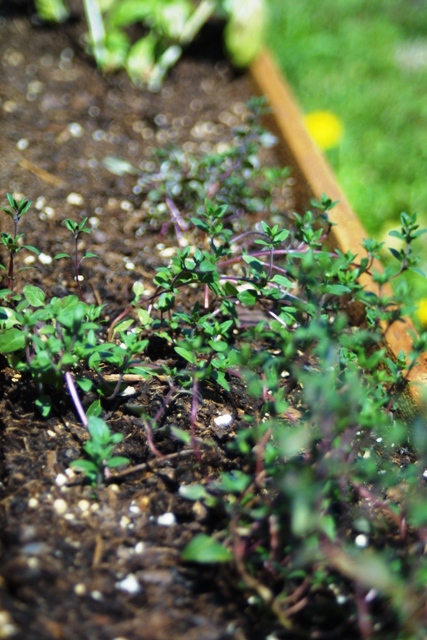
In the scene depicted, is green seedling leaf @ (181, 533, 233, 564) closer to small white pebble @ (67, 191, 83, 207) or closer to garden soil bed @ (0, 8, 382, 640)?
garden soil bed @ (0, 8, 382, 640)

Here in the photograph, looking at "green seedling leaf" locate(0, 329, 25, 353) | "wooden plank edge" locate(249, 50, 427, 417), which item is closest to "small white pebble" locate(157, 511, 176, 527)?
"green seedling leaf" locate(0, 329, 25, 353)

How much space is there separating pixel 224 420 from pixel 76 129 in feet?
5.63

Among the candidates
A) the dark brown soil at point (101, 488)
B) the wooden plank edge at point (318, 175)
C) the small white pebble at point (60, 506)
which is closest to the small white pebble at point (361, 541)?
the dark brown soil at point (101, 488)

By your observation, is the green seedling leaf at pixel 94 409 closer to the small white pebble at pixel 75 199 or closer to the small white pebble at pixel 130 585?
the small white pebble at pixel 130 585

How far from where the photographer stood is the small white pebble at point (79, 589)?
1.22 meters

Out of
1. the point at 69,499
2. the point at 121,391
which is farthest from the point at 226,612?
the point at 121,391

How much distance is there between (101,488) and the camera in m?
1.46

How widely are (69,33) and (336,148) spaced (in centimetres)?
161

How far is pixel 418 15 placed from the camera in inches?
169

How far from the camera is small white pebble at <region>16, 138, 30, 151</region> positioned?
2676 mm

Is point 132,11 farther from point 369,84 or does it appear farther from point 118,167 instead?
point 369,84

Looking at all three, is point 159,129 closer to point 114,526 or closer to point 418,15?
point 114,526

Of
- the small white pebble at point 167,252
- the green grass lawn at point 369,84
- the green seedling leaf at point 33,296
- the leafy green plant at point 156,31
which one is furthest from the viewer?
the leafy green plant at point 156,31

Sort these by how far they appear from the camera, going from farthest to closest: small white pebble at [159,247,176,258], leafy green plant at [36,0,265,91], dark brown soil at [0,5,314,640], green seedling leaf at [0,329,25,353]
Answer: leafy green plant at [36,0,265,91] < small white pebble at [159,247,176,258] < green seedling leaf at [0,329,25,353] < dark brown soil at [0,5,314,640]
